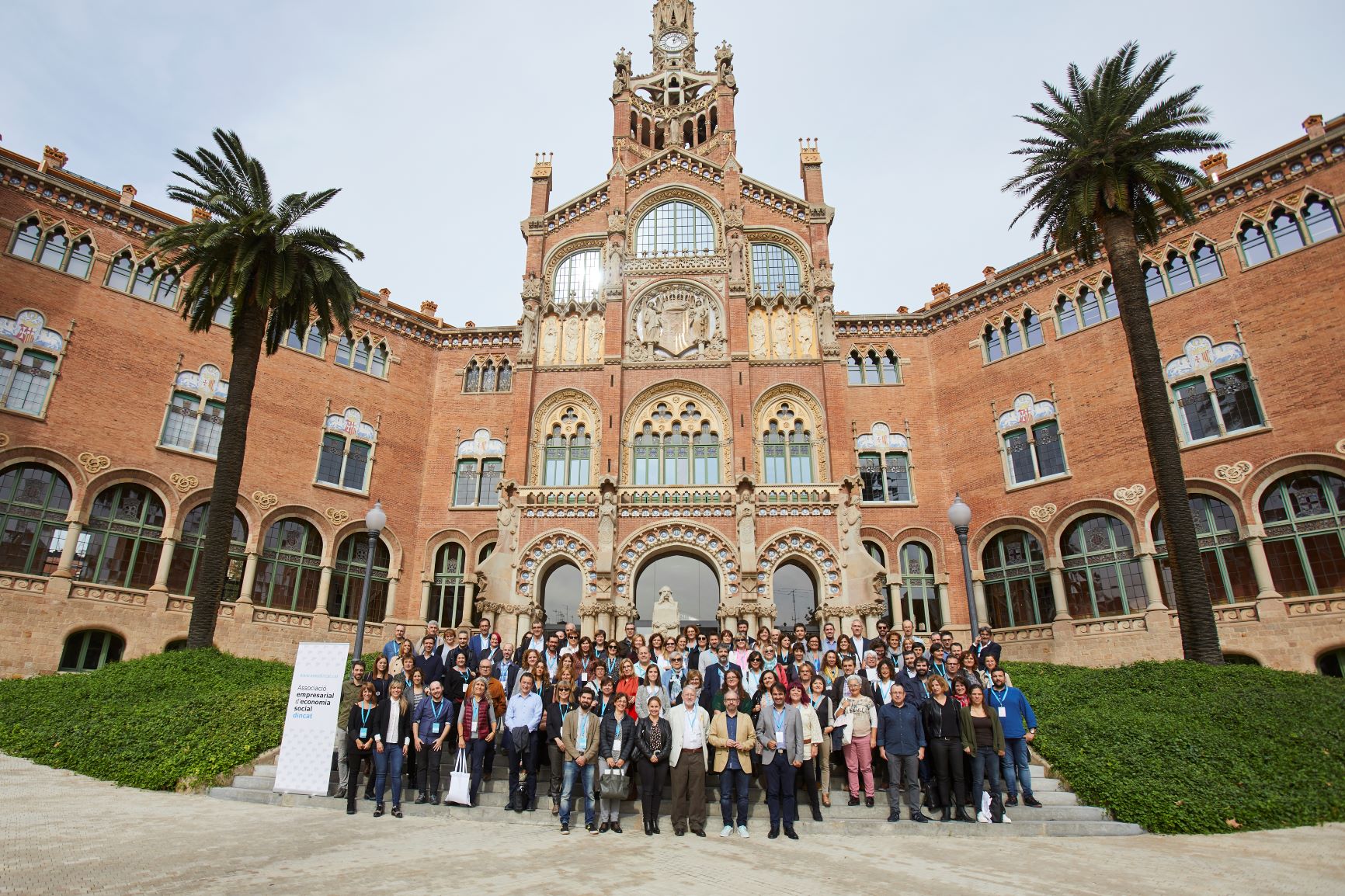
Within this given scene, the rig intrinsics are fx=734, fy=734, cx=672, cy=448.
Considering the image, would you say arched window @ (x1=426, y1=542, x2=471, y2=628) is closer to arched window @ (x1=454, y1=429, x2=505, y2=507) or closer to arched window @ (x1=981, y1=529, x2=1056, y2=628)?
arched window @ (x1=454, y1=429, x2=505, y2=507)

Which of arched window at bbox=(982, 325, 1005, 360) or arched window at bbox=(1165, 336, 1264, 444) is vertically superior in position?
arched window at bbox=(982, 325, 1005, 360)

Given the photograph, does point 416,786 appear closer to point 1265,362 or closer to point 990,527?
point 990,527

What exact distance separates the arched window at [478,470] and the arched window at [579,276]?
6.85 m

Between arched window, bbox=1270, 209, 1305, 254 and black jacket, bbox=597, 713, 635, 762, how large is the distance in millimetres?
A: 25339

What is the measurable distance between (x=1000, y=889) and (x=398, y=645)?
1002cm

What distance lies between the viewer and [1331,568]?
20281 millimetres

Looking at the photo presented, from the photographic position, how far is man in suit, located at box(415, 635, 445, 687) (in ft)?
39.6

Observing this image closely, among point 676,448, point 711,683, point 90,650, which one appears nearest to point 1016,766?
point 711,683

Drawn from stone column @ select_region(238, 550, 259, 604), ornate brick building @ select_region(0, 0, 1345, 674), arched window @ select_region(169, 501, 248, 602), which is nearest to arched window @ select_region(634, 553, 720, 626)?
ornate brick building @ select_region(0, 0, 1345, 674)

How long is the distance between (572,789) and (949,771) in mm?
5256

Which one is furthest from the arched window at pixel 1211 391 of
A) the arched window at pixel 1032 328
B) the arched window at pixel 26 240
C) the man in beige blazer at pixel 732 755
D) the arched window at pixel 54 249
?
the arched window at pixel 26 240

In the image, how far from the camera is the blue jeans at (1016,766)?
10609mm

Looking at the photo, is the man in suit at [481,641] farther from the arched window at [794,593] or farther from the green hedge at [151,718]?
the arched window at [794,593]

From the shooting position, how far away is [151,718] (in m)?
13.3
